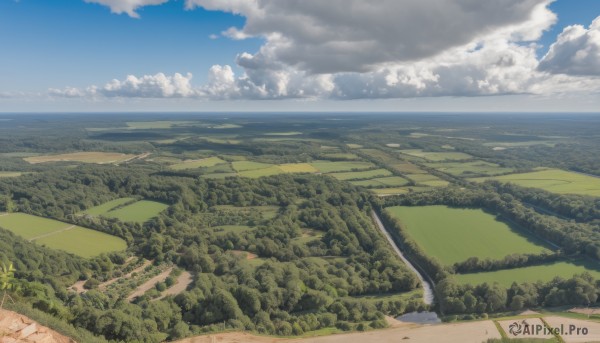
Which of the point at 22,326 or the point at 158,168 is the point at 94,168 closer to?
the point at 158,168

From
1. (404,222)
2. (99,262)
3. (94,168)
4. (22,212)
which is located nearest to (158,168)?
(94,168)

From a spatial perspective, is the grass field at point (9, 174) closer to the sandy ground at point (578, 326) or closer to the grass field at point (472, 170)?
the grass field at point (472, 170)

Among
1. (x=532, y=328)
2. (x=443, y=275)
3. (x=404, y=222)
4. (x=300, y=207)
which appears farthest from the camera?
(x=300, y=207)

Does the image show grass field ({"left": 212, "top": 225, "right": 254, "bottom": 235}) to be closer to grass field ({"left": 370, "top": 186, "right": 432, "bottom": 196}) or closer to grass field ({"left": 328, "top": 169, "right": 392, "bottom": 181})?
grass field ({"left": 370, "top": 186, "right": 432, "bottom": 196})

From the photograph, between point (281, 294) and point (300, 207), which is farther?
point (300, 207)

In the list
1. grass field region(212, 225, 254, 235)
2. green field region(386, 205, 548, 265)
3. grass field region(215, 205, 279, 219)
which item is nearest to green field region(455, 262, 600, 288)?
green field region(386, 205, 548, 265)

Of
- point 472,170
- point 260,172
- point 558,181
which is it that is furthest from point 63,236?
point 558,181

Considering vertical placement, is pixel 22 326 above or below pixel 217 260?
above

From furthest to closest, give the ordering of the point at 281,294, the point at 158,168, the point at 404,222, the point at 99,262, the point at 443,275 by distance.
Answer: the point at 158,168
the point at 404,222
the point at 99,262
the point at 443,275
the point at 281,294
